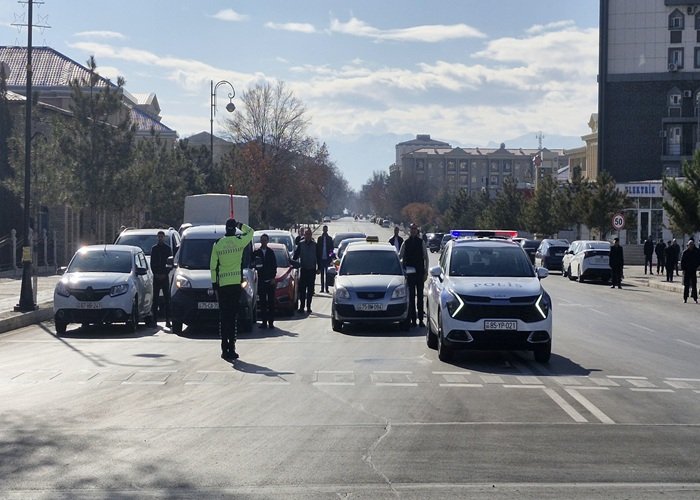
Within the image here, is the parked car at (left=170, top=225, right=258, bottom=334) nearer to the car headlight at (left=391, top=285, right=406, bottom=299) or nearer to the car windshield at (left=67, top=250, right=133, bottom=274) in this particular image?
the car windshield at (left=67, top=250, right=133, bottom=274)

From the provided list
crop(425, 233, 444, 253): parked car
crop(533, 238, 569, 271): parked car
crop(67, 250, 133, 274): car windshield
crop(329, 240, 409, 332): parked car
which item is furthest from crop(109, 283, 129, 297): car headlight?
crop(425, 233, 444, 253): parked car

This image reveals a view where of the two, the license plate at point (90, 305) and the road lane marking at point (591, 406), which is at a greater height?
the license plate at point (90, 305)

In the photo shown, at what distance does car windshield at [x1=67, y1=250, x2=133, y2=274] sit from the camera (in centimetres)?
2116

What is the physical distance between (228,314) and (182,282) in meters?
4.96

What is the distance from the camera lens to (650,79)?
270 feet

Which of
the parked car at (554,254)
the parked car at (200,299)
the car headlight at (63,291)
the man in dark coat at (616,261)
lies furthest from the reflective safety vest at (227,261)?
the parked car at (554,254)

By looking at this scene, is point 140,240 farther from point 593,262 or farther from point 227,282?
point 593,262

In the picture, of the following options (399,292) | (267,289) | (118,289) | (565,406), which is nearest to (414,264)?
(399,292)

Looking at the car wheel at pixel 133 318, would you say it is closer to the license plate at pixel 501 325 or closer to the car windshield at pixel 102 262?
the car windshield at pixel 102 262

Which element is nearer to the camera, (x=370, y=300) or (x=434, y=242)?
(x=370, y=300)

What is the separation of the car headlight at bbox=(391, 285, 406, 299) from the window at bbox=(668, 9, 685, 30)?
225 ft

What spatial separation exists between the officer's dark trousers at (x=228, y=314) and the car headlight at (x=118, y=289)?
17.7 feet

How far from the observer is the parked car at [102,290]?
785 inches

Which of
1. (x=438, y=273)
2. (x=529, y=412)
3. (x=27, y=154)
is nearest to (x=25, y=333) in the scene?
(x=27, y=154)
